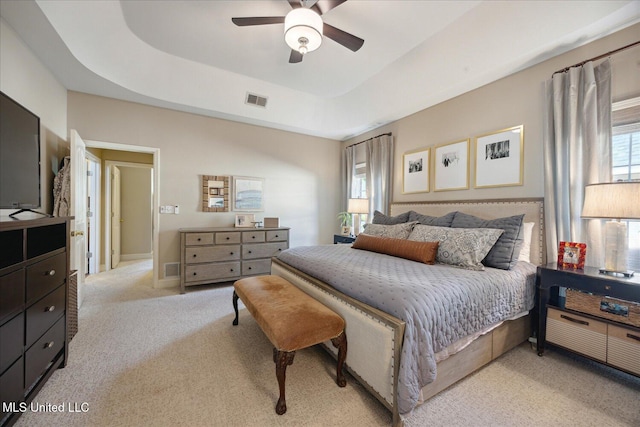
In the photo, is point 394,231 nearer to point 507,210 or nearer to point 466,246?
point 466,246

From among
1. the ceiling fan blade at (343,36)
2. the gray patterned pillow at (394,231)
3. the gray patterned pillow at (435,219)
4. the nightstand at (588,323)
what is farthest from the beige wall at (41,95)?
the nightstand at (588,323)

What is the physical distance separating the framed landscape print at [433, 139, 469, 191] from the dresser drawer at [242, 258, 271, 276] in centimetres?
283

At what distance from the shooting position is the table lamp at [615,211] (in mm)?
1756

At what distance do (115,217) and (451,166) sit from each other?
6.54 meters

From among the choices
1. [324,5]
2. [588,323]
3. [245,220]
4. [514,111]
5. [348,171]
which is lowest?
[588,323]

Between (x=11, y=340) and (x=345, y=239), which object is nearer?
(x=11, y=340)

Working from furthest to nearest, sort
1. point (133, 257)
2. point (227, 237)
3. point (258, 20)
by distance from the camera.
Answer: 1. point (133, 257)
2. point (227, 237)
3. point (258, 20)

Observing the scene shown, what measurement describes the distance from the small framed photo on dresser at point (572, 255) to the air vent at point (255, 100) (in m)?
4.11

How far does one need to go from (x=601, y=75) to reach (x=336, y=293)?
9.43 ft

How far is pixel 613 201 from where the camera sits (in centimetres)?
182

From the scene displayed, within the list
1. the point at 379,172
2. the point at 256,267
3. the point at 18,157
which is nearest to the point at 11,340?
the point at 18,157

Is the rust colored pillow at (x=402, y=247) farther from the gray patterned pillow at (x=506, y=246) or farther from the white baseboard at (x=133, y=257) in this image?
the white baseboard at (x=133, y=257)

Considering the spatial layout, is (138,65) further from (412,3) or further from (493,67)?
(493,67)

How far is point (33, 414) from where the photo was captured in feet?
4.80
